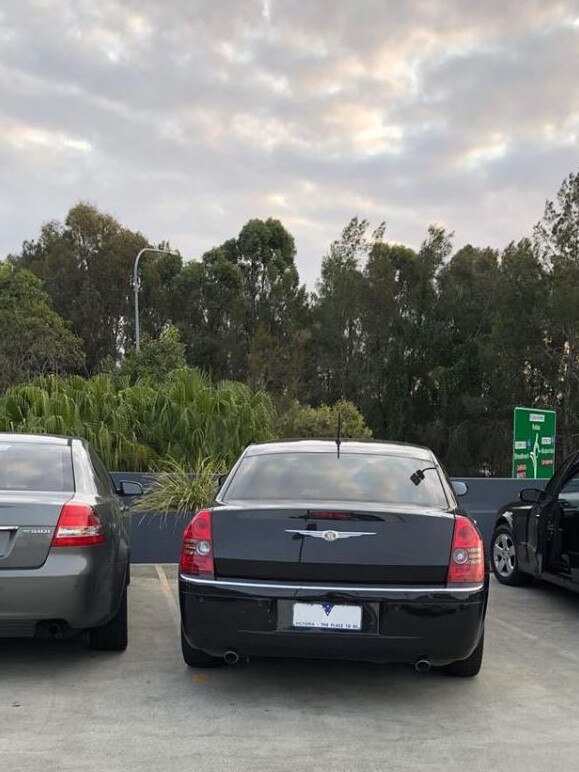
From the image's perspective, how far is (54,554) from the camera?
Result: 4500 mm

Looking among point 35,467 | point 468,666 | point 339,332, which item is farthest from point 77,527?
point 339,332

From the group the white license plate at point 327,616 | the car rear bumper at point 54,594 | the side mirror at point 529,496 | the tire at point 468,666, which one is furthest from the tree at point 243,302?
the white license plate at point 327,616

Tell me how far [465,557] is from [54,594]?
230 cm

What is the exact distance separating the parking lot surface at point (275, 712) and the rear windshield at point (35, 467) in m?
1.14

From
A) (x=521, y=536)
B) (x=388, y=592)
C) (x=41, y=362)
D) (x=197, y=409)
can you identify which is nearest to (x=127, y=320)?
(x=41, y=362)

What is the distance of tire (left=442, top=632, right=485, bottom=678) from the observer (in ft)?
15.5

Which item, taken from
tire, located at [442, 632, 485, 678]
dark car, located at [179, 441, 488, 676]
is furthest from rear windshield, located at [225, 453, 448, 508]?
tire, located at [442, 632, 485, 678]

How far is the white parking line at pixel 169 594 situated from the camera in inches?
252

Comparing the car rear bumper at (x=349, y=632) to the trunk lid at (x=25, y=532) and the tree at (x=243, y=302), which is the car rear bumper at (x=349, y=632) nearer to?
the trunk lid at (x=25, y=532)

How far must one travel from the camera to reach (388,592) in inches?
163

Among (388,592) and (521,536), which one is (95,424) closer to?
(521,536)

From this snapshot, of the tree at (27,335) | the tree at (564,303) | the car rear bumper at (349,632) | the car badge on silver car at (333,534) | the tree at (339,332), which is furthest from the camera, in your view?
the tree at (339,332)

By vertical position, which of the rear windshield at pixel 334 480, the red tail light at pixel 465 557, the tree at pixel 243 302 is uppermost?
the tree at pixel 243 302

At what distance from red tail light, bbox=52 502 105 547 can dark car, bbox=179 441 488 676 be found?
620mm
